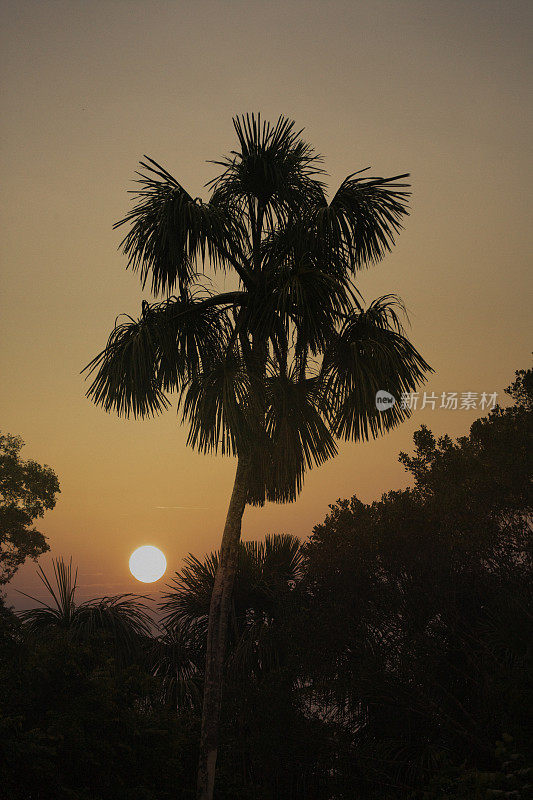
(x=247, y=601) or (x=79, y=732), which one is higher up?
(x=247, y=601)

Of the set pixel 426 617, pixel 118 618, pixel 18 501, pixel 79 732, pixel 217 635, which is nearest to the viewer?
pixel 79 732

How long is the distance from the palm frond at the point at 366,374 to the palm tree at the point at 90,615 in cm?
634

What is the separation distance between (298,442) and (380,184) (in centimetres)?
435

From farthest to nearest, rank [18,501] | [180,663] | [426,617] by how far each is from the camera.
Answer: [18,501], [180,663], [426,617]

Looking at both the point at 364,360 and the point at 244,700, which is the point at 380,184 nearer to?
the point at 364,360

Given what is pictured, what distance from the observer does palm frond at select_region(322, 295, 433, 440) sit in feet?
34.4

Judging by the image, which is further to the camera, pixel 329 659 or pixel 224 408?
pixel 329 659

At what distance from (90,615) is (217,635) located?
206 inches

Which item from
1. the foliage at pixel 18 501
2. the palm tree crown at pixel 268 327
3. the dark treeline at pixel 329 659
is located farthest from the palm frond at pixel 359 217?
the foliage at pixel 18 501

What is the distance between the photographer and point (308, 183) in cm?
1178

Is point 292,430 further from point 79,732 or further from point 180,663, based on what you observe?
point 180,663

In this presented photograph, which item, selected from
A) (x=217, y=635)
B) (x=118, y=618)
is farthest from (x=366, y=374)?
(x=118, y=618)

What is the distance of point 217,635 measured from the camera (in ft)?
32.3

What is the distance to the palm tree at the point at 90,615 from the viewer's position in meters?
13.8
